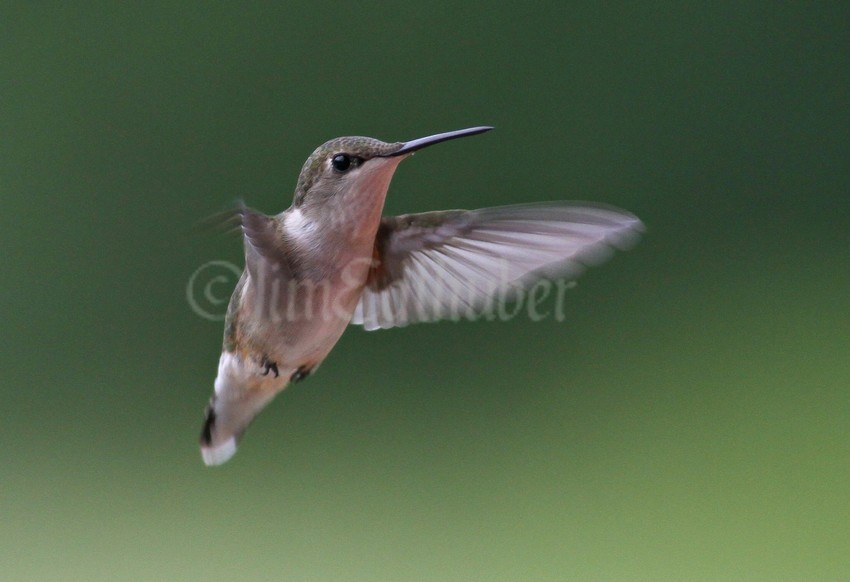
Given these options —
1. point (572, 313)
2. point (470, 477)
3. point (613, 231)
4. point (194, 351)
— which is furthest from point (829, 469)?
point (613, 231)

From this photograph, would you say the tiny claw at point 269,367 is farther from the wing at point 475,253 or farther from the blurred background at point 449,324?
the blurred background at point 449,324

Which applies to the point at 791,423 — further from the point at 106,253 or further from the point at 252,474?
the point at 106,253

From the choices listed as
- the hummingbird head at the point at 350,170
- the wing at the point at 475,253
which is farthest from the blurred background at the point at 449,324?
the hummingbird head at the point at 350,170

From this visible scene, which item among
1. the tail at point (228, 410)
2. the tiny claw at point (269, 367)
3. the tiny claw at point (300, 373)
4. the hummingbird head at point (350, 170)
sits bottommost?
the tail at point (228, 410)

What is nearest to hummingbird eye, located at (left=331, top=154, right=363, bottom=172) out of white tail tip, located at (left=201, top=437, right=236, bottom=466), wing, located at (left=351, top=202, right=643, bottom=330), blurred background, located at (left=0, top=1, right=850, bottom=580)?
wing, located at (left=351, top=202, right=643, bottom=330)

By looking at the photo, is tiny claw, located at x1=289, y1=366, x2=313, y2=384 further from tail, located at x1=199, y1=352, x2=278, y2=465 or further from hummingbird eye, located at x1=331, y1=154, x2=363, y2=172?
hummingbird eye, located at x1=331, y1=154, x2=363, y2=172

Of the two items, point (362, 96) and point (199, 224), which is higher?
point (362, 96)
